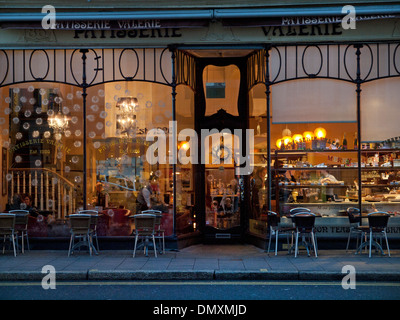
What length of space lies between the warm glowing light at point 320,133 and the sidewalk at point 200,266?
112 inches

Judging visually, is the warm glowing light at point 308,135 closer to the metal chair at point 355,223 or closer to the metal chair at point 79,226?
the metal chair at point 355,223

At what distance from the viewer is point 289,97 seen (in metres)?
12.0

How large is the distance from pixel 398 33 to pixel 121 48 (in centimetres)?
664

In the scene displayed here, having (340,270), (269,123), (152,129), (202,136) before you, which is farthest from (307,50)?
(340,270)

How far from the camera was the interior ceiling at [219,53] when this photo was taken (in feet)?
39.8

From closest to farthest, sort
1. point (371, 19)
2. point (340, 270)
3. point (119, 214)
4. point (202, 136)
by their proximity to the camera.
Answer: point (340, 270) → point (371, 19) → point (119, 214) → point (202, 136)

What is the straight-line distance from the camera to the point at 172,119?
11977 millimetres

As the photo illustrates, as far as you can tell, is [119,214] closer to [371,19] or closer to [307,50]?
[307,50]

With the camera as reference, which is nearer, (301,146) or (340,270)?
(340,270)

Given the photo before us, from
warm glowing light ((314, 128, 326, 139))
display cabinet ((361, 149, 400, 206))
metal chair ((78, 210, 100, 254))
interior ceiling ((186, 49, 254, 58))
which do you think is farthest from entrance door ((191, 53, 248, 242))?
display cabinet ((361, 149, 400, 206))

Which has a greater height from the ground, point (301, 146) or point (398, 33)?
point (398, 33)

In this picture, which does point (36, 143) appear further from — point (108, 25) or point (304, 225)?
point (304, 225)

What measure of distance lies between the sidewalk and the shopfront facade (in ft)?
3.41

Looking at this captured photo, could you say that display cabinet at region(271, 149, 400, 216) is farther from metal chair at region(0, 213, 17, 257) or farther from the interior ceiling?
metal chair at region(0, 213, 17, 257)
